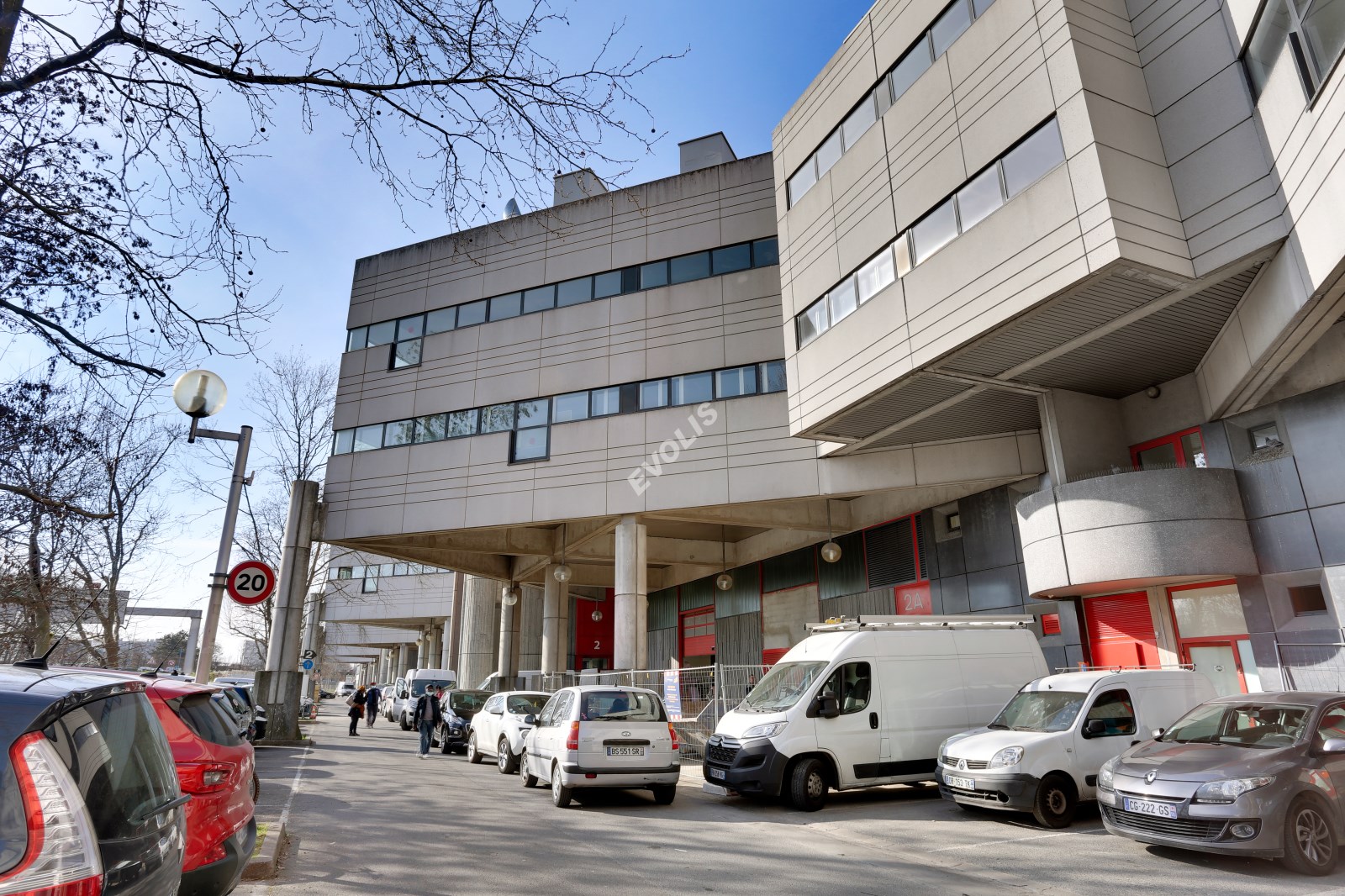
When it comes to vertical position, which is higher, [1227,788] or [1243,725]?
[1243,725]

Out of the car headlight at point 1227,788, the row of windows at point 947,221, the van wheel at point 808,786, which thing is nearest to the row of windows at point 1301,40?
the row of windows at point 947,221

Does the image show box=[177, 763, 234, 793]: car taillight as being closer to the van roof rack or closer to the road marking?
the road marking

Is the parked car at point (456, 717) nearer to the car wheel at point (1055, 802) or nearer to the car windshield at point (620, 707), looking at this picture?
the car windshield at point (620, 707)

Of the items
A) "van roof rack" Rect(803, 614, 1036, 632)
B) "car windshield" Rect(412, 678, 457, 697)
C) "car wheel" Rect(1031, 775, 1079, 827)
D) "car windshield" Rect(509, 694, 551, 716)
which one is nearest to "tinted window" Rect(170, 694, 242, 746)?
"van roof rack" Rect(803, 614, 1036, 632)

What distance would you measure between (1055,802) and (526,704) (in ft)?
35.7

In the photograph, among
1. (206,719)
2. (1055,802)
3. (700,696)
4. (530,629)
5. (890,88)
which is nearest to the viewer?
(206,719)

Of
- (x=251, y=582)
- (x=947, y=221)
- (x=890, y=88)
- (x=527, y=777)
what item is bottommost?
(x=527, y=777)

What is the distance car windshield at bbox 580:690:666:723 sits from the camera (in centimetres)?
1073

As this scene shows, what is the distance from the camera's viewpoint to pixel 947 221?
13586 millimetres

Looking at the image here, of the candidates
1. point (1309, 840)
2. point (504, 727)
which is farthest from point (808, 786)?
point (504, 727)

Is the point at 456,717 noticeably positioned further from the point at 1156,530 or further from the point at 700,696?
the point at 1156,530

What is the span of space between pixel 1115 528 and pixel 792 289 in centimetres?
881

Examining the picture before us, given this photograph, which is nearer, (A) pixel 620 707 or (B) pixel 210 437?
(B) pixel 210 437

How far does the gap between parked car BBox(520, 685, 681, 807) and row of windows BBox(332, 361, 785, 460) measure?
416 inches
